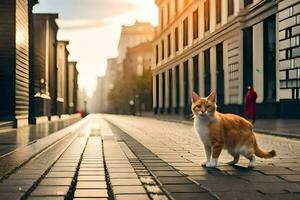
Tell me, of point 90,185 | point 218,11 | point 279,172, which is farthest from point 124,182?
point 218,11

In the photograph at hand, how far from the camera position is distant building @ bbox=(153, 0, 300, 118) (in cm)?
2439

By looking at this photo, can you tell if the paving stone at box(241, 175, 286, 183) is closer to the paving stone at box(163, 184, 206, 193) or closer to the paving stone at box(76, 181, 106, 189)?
the paving stone at box(163, 184, 206, 193)

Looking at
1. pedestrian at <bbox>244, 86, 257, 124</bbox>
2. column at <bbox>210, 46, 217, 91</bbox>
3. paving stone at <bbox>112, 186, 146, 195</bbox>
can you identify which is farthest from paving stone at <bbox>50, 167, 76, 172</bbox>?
column at <bbox>210, 46, 217, 91</bbox>

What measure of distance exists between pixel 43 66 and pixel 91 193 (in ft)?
127

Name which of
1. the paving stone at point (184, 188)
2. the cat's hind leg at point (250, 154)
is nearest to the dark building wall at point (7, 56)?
the cat's hind leg at point (250, 154)

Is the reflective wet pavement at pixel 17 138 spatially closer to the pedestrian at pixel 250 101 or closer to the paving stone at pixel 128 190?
the paving stone at pixel 128 190

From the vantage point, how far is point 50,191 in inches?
223

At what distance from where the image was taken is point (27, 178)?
A: 22.0ft

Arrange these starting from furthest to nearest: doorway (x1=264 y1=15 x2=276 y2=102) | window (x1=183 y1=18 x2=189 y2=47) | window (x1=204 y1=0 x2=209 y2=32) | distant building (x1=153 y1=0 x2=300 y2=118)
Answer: window (x1=183 y1=18 x2=189 y2=47)
window (x1=204 y1=0 x2=209 y2=32)
doorway (x1=264 y1=15 x2=276 y2=102)
distant building (x1=153 y1=0 x2=300 y2=118)

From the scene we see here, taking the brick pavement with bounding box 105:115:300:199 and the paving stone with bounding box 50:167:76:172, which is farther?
the paving stone with bounding box 50:167:76:172

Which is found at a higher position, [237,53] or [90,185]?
[237,53]

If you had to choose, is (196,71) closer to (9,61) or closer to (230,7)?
(230,7)

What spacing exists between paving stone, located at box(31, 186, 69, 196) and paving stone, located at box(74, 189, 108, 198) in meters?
0.15

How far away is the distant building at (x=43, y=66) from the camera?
38228 millimetres
